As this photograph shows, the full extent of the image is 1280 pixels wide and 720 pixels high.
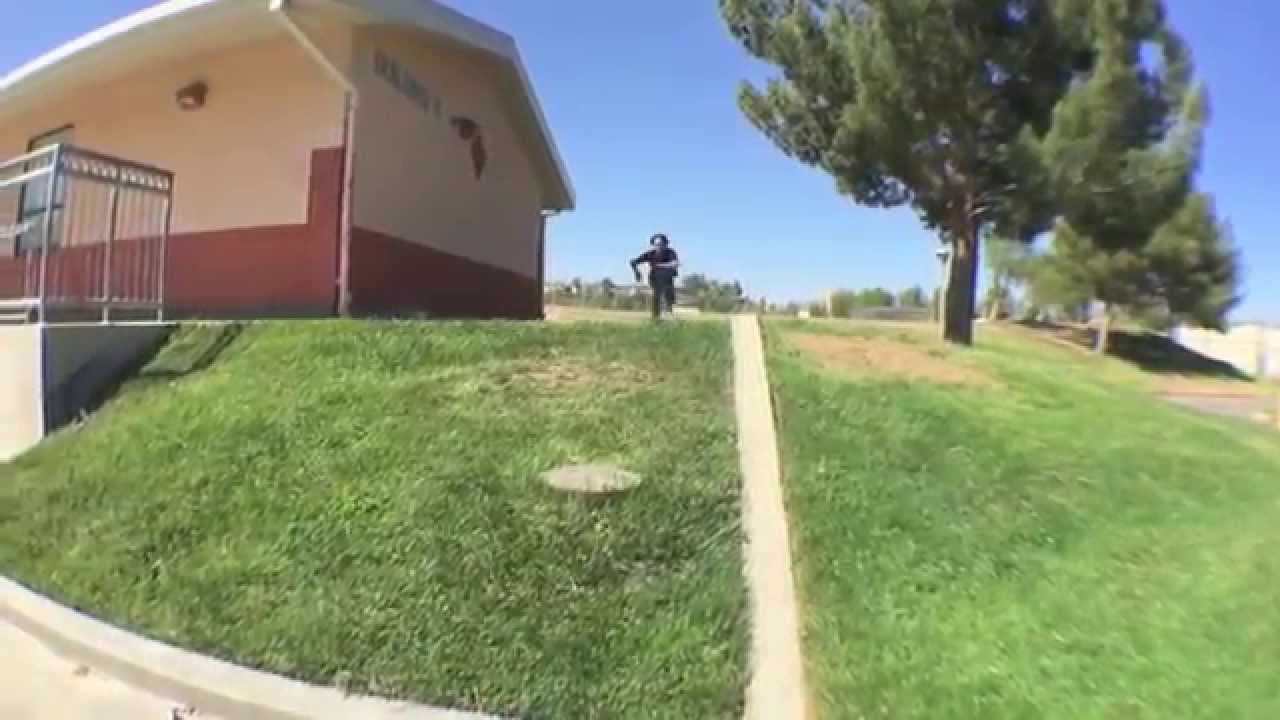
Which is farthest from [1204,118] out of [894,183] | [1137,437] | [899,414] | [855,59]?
[899,414]

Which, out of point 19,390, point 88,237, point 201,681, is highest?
point 88,237

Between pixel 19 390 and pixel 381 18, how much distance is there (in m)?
4.73

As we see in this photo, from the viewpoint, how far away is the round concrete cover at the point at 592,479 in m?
4.80

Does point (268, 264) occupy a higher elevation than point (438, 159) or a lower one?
lower

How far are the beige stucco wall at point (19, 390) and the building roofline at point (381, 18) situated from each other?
3.71 m

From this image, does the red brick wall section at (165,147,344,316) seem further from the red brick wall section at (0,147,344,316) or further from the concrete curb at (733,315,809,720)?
the concrete curb at (733,315,809,720)

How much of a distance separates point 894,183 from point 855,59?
221cm

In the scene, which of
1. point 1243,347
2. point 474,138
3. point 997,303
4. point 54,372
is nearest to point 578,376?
point 54,372

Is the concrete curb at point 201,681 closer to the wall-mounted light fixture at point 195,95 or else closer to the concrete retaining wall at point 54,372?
the concrete retaining wall at point 54,372

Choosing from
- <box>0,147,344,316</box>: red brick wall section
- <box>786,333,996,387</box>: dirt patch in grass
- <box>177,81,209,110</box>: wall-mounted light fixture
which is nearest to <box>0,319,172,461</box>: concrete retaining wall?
<box>0,147,344,316</box>: red brick wall section

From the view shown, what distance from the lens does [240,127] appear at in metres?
10.7

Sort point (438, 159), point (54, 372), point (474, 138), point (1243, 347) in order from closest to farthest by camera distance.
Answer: point (54, 372), point (438, 159), point (474, 138), point (1243, 347)

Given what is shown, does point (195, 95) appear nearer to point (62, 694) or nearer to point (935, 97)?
point (62, 694)

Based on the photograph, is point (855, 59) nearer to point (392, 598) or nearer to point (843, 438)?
point (843, 438)
